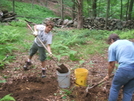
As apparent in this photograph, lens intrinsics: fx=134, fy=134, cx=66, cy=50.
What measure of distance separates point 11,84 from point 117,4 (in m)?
18.0

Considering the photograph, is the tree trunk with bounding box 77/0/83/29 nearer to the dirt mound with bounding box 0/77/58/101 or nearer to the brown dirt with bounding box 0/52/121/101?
the brown dirt with bounding box 0/52/121/101

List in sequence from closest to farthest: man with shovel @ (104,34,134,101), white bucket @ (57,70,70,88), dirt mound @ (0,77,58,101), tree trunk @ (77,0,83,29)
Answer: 1. man with shovel @ (104,34,134,101)
2. dirt mound @ (0,77,58,101)
3. white bucket @ (57,70,70,88)
4. tree trunk @ (77,0,83,29)

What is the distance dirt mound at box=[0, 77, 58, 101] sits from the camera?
317 centimetres

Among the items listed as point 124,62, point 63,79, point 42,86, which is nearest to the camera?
point 124,62

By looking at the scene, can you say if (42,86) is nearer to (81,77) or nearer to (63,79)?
(63,79)

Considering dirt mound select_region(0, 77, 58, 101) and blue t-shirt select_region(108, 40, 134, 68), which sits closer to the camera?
blue t-shirt select_region(108, 40, 134, 68)

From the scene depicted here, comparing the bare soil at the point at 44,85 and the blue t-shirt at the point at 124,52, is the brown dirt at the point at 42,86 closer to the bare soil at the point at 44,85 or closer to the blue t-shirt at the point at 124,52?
the bare soil at the point at 44,85

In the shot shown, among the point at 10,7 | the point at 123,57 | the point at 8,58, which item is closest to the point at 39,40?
the point at 8,58

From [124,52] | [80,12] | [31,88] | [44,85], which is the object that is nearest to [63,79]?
[44,85]

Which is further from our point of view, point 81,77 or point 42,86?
point 42,86

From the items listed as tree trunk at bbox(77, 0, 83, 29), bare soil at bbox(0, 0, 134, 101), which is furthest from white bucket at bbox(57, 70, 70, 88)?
tree trunk at bbox(77, 0, 83, 29)

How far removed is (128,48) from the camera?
2482 millimetres

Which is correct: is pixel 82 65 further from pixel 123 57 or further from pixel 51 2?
pixel 51 2

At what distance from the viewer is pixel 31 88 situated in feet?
11.8
